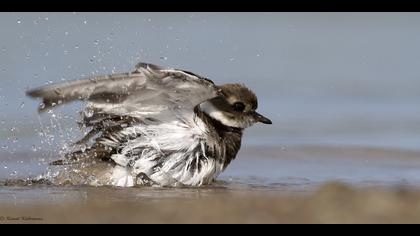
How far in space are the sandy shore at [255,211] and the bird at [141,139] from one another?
155cm

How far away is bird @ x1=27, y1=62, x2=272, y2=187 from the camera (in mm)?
8367

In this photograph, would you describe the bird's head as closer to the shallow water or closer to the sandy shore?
the shallow water

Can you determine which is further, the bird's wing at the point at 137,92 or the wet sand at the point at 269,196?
the bird's wing at the point at 137,92

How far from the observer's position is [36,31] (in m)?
12.9

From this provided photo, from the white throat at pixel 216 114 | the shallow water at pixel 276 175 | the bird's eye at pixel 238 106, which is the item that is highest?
the bird's eye at pixel 238 106

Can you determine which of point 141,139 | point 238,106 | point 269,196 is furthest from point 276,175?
point 269,196

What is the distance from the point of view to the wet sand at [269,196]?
6152mm

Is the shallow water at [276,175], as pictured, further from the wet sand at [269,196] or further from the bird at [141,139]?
the bird at [141,139]

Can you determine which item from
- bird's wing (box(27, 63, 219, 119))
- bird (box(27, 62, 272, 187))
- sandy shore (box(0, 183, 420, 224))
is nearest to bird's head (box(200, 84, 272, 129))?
bird (box(27, 62, 272, 187))

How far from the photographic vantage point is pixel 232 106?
927 centimetres

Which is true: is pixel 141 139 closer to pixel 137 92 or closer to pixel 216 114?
pixel 137 92

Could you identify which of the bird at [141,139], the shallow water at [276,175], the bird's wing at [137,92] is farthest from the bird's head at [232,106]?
the bird's wing at [137,92]

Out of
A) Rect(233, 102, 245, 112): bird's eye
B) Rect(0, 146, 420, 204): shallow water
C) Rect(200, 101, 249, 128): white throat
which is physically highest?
Rect(233, 102, 245, 112): bird's eye

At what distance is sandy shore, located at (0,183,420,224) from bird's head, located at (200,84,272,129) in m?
2.29
